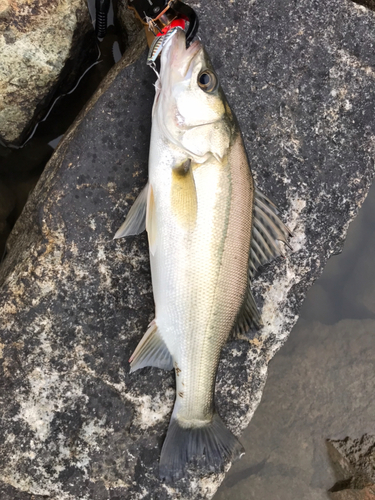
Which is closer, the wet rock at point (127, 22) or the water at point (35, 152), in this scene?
the wet rock at point (127, 22)

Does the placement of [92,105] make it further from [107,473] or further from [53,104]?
[107,473]

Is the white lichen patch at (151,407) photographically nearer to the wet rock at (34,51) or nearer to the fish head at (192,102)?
the fish head at (192,102)

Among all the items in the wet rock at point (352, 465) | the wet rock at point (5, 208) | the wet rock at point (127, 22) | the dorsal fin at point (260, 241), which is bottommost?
the wet rock at point (352, 465)

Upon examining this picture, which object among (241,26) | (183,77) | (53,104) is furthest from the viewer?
(53,104)

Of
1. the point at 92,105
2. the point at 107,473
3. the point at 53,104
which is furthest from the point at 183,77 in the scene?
the point at 107,473

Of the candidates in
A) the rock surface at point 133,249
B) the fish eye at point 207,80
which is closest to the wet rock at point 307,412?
the rock surface at point 133,249

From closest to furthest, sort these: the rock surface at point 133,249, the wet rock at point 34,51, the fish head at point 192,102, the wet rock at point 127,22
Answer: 1. the fish head at point 192,102
2. the rock surface at point 133,249
3. the wet rock at point 34,51
4. the wet rock at point 127,22
